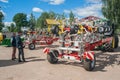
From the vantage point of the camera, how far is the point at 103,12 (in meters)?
45.5

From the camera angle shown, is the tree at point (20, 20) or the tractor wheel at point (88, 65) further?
the tree at point (20, 20)

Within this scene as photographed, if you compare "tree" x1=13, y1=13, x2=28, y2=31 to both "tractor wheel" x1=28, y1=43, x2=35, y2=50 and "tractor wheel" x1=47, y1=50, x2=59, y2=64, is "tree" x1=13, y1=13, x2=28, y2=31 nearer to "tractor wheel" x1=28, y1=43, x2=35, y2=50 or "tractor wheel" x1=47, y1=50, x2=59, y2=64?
"tractor wheel" x1=28, y1=43, x2=35, y2=50

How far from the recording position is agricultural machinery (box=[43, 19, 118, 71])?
417 inches

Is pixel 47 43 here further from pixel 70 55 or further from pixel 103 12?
pixel 103 12

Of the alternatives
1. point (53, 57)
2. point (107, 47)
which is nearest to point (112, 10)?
point (107, 47)

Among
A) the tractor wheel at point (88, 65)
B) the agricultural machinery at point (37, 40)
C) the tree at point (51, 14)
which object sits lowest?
the tractor wheel at point (88, 65)

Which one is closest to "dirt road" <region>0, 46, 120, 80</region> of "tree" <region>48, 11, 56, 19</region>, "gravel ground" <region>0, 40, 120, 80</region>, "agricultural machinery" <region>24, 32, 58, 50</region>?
"gravel ground" <region>0, 40, 120, 80</region>

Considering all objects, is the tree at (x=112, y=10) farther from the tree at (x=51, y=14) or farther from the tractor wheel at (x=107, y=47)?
the tree at (x=51, y=14)

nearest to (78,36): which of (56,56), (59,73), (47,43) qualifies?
(56,56)

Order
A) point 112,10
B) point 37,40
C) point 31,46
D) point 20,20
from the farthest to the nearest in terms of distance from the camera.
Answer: point 20,20 → point 112,10 → point 37,40 → point 31,46

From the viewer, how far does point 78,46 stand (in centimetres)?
1139

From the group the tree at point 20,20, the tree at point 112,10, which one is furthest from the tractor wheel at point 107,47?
the tree at point 20,20

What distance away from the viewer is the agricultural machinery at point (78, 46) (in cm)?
1059

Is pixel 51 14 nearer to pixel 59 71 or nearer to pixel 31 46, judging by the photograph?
pixel 31 46
